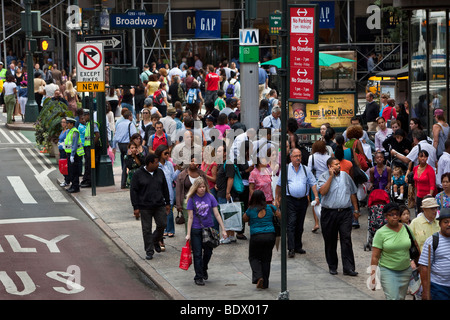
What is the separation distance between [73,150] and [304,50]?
32.9ft

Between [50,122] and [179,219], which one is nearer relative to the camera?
[179,219]

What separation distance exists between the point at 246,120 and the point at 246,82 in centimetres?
94

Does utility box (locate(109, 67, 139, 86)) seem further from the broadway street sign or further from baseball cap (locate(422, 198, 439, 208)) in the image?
baseball cap (locate(422, 198, 439, 208))

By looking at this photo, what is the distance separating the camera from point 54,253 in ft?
47.6

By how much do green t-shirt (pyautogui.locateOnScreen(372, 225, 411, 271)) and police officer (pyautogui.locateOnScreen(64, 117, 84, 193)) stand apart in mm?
10651

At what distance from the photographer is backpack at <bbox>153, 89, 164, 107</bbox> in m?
28.5

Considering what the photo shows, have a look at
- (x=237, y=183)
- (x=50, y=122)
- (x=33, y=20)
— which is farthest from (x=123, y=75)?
(x=33, y=20)

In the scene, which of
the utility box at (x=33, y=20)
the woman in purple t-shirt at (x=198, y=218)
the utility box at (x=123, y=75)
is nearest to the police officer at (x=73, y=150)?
the utility box at (x=123, y=75)

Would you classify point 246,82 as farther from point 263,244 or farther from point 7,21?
point 7,21

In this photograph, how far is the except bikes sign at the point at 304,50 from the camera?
1047cm

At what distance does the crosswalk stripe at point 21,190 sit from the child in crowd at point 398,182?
833cm

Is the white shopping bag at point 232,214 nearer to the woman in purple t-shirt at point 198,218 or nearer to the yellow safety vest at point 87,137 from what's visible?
the woman in purple t-shirt at point 198,218

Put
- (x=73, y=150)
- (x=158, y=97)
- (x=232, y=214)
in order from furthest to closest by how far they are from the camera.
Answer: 1. (x=158, y=97)
2. (x=73, y=150)
3. (x=232, y=214)

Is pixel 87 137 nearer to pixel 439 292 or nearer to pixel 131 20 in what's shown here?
pixel 131 20
